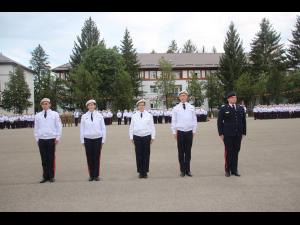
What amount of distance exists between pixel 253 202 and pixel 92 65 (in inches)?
2549

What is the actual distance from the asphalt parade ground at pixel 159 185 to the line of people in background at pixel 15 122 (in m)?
28.5

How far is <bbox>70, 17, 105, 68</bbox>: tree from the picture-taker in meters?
78.3

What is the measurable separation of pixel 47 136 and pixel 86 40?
7154cm

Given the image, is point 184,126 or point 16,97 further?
point 16,97

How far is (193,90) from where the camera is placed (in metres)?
73.2

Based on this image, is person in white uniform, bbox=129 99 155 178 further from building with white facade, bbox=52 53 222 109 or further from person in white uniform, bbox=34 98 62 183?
building with white facade, bbox=52 53 222 109

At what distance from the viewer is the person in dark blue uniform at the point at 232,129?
1056cm

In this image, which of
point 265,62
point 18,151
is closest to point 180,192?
point 18,151

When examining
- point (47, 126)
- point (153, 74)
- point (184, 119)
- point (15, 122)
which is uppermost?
point (153, 74)

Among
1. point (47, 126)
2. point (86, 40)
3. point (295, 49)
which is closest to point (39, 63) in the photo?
point (86, 40)

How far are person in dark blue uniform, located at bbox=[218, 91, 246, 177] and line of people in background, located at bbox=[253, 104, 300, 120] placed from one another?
115 ft

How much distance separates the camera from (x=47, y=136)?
10.5 m

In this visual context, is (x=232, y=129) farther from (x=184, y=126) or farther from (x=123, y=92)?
(x=123, y=92)
